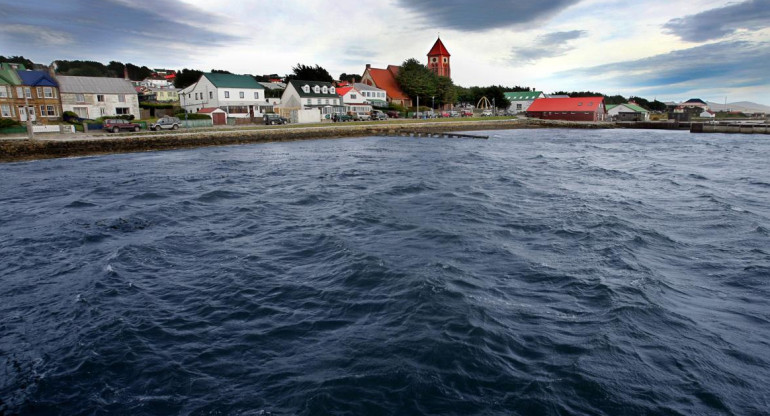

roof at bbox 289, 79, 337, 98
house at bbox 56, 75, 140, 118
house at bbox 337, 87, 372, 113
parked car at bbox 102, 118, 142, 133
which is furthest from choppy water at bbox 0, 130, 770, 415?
house at bbox 337, 87, 372, 113

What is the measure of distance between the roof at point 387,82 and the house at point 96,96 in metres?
58.6

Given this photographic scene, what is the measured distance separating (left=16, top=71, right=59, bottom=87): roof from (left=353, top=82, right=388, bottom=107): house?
55.3 meters

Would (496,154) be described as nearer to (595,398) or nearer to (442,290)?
(442,290)

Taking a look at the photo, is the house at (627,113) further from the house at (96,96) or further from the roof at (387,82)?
the house at (96,96)

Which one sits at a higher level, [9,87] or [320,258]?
[9,87]

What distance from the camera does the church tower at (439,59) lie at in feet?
433

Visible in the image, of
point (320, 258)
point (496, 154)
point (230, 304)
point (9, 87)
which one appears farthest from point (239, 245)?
point (9, 87)

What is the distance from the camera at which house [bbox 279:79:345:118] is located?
83.9 m

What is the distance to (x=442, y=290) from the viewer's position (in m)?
11.6

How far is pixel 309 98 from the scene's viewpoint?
3334 inches

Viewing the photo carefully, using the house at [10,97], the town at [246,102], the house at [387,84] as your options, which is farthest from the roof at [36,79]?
the house at [387,84]

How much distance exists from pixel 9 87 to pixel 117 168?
40675mm

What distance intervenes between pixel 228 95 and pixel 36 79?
86.6 feet

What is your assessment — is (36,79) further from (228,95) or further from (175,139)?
(175,139)
